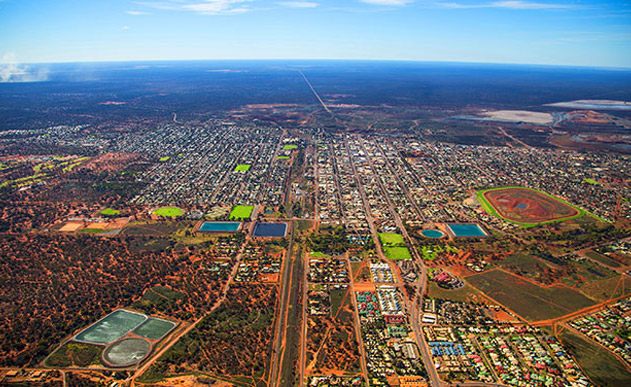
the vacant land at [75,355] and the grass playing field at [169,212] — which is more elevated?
the grass playing field at [169,212]

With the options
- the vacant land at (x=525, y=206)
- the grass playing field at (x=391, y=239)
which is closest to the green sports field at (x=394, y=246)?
the grass playing field at (x=391, y=239)

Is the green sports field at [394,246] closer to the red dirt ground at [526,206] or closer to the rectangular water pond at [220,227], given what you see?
the red dirt ground at [526,206]

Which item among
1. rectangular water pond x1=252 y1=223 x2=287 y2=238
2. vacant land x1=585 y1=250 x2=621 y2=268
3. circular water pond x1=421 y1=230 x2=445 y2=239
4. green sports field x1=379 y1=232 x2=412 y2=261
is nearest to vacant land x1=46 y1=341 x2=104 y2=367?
rectangular water pond x1=252 y1=223 x2=287 y2=238

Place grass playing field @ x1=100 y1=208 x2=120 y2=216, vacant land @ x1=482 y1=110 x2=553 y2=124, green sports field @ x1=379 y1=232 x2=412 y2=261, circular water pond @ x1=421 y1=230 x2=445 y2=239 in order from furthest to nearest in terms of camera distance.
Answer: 1. vacant land @ x1=482 y1=110 x2=553 y2=124
2. grass playing field @ x1=100 y1=208 x2=120 y2=216
3. circular water pond @ x1=421 y1=230 x2=445 y2=239
4. green sports field @ x1=379 y1=232 x2=412 y2=261

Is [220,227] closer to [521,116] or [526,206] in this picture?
[526,206]

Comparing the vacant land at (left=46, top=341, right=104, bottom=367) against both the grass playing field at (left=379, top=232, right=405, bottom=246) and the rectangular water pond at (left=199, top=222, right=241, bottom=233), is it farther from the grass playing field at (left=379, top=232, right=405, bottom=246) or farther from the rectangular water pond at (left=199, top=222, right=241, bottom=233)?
the grass playing field at (left=379, top=232, right=405, bottom=246)

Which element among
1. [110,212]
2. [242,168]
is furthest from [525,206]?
[110,212]
